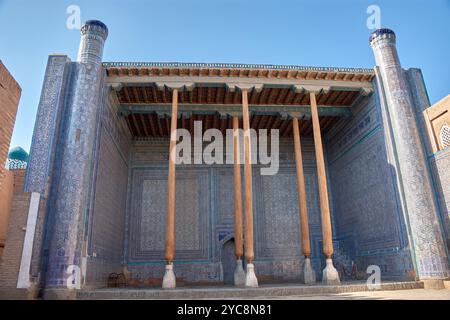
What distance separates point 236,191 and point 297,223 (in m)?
4.05

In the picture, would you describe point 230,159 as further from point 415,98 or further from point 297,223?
point 415,98

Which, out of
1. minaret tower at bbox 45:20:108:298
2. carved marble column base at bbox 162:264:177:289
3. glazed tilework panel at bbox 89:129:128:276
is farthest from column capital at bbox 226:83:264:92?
carved marble column base at bbox 162:264:177:289

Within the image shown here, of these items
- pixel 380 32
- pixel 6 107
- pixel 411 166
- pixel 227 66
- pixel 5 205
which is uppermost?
pixel 380 32

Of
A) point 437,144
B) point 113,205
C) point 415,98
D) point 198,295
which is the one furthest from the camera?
point 113,205

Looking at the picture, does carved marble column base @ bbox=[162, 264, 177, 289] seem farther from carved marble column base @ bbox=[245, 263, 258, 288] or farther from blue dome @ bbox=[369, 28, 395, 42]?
blue dome @ bbox=[369, 28, 395, 42]

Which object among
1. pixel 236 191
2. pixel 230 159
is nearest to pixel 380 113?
pixel 236 191

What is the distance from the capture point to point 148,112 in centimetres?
1151

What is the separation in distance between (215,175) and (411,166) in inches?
262

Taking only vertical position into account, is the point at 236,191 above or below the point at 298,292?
above

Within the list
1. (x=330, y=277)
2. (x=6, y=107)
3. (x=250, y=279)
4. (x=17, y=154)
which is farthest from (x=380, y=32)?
(x=17, y=154)

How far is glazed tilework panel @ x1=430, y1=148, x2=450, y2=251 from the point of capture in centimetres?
848

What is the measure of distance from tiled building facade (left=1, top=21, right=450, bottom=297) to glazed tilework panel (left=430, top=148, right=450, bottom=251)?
58 mm

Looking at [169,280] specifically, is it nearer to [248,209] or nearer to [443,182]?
→ [248,209]

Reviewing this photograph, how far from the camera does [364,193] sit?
11.0m
